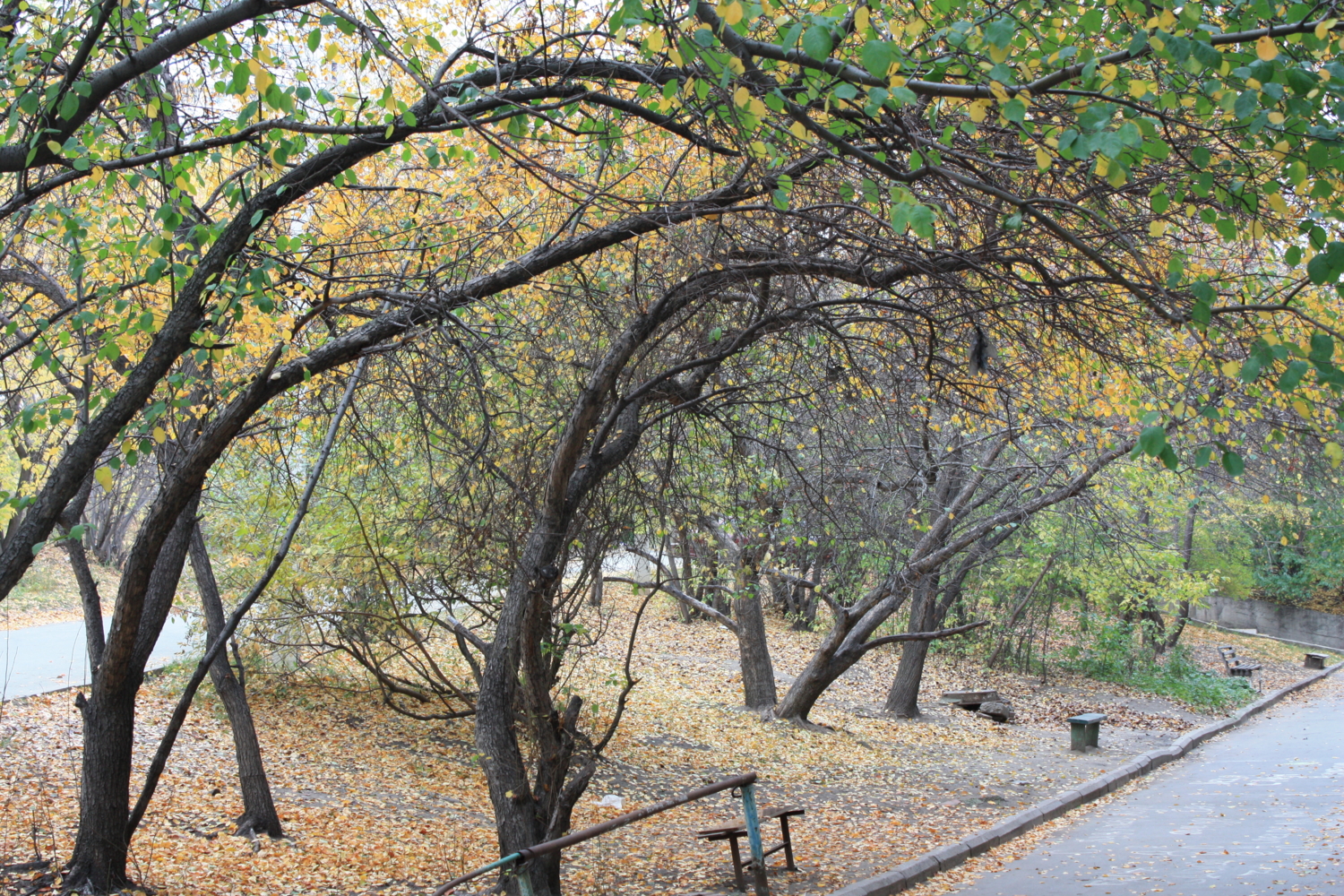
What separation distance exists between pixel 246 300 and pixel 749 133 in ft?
13.2

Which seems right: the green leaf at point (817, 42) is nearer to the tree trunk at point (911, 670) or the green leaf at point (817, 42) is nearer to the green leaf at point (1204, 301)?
the green leaf at point (1204, 301)

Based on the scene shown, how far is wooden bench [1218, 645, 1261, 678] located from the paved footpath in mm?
10232

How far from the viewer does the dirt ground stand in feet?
24.4

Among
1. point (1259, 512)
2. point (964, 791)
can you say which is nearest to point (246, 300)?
point (964, 791)

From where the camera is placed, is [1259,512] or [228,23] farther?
[1259,512]

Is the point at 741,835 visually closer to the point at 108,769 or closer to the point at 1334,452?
the point at 108,769

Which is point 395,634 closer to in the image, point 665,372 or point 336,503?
point 336,503

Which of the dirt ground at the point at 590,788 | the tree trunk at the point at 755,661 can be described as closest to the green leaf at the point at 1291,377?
the dirt ground at the point at 590,788

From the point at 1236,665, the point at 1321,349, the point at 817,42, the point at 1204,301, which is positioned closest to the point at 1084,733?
the point at 1236,665

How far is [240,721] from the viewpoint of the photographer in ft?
25.2

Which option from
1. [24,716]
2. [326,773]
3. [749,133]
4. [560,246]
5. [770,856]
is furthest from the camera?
[24,716]

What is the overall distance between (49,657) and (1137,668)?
23.1m

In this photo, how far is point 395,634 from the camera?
11.3 meters

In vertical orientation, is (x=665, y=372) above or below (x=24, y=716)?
above
